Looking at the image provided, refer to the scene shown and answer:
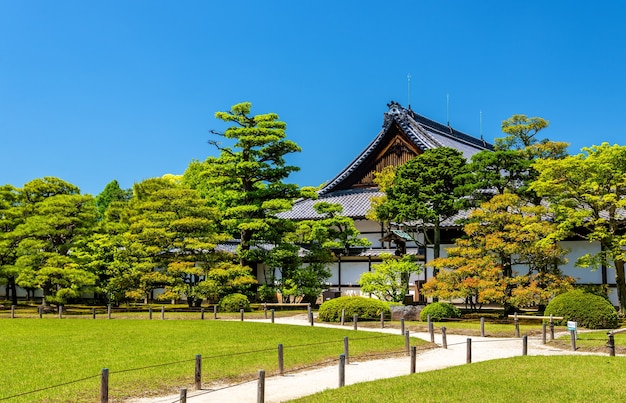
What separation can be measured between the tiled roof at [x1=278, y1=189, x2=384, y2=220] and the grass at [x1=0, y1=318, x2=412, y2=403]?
14.9m

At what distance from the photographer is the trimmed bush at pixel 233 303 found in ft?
115

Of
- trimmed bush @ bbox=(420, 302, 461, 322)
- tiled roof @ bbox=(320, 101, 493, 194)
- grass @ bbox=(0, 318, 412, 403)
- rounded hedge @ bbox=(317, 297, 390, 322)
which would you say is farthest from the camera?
tiled roof @ bbox=(320, 101, 493, 194)

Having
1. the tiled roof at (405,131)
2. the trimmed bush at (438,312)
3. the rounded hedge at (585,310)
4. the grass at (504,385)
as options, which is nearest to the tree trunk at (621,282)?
the rounded hedge at (585,310)

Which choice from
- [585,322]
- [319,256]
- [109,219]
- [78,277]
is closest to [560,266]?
[585,322]

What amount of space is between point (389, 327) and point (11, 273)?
25.9 m

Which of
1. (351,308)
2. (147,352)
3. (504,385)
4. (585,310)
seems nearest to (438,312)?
(351,308)

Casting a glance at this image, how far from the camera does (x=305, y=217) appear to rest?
44.7 m

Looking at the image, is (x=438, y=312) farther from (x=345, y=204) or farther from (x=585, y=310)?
(x=345, y=204)

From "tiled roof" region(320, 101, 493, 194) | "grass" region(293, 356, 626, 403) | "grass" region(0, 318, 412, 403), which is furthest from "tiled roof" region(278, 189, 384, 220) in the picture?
"grass" region(293, 356, 626, 403)

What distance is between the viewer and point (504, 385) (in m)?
14.1

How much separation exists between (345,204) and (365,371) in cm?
2790

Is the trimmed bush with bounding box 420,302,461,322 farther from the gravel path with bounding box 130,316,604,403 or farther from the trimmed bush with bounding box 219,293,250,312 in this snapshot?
the trimmed bush with bounding box 219,293,250,312

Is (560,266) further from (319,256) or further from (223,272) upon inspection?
(223,272)

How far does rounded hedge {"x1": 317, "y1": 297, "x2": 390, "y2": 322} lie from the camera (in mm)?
30281
